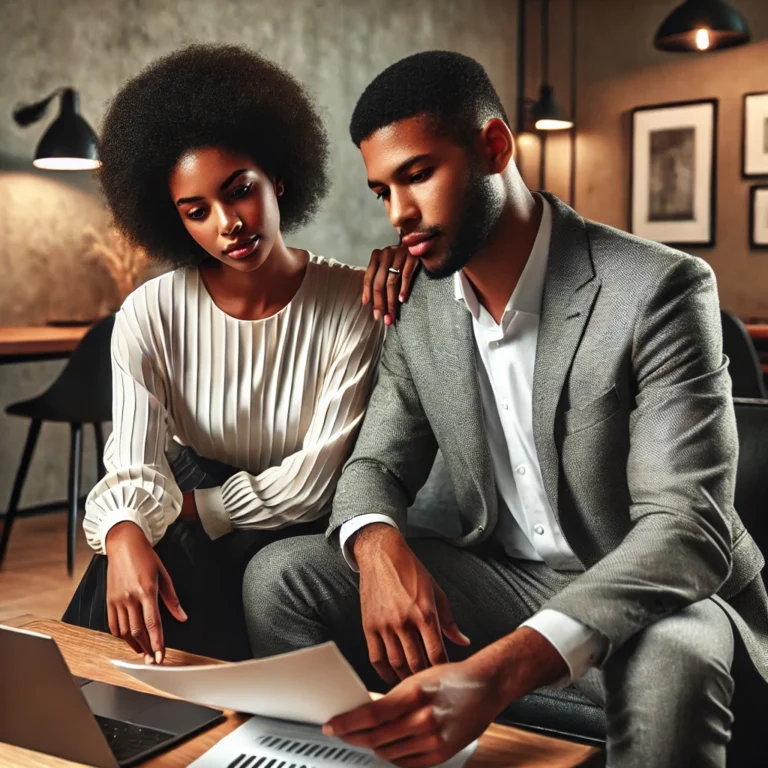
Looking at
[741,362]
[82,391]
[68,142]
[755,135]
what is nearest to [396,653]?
[741,362]

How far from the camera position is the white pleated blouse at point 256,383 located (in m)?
1.85

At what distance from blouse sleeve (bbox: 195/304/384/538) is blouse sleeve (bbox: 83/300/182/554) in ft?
0.31

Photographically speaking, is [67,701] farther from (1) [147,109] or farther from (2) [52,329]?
(2) [52,329]

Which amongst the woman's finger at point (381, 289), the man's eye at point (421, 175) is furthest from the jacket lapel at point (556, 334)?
the woman's finger at point (381, 289)

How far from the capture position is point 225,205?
1827 millimetres

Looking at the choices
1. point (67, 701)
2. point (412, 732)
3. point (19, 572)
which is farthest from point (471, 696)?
point (19, 572)

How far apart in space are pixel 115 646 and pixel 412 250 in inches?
30.3

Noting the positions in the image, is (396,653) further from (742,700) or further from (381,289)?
(381,289)

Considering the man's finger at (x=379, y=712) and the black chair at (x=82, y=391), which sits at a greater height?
the black chair at (x=82, y=391)

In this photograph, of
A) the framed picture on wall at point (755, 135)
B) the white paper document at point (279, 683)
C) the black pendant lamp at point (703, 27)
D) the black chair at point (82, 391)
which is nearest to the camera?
the white paper document at point (279, 683)

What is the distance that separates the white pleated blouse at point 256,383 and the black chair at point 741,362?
4.44 ft

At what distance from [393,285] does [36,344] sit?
247 cm

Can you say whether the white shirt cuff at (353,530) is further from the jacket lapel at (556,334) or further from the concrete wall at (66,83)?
the concrete wall at (66,83)

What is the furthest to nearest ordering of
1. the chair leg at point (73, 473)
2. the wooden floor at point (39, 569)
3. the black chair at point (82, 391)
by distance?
1. the chair leg at point (73, 473)
2. the black chair at point (82, 391)
3. the wooden floor at point (39, 569)
